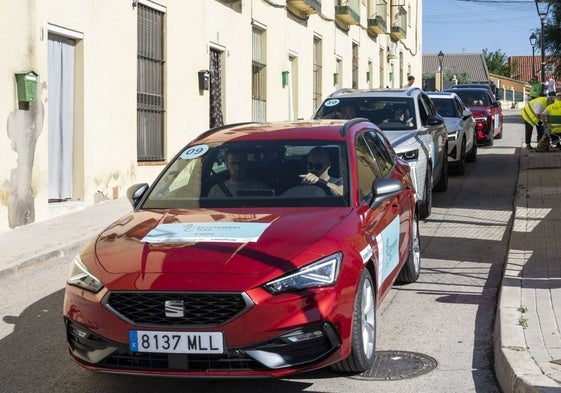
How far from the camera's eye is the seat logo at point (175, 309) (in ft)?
16.3

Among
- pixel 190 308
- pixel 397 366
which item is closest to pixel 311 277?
pixel 190 308

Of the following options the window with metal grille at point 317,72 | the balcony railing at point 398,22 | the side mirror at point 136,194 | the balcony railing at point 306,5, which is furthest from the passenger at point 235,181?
the balcony railing at point 398,22

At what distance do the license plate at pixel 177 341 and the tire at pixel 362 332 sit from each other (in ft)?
2.83

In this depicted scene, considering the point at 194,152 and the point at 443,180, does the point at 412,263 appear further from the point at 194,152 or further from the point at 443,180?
the point at 443,180

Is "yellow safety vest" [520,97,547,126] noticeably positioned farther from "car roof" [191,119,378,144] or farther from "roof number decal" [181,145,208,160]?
"roof number decal" [181,145,208,160]

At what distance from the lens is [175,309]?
498 centimetres

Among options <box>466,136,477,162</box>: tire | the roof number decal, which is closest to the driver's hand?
the roof number decal

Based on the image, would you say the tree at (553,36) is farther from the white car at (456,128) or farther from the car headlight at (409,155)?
the car headlight at (409,155)

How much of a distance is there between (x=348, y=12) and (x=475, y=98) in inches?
245

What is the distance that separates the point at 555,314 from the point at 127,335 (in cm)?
326

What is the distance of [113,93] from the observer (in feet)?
49.4

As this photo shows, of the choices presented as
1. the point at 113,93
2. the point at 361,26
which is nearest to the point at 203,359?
the point at 113,93

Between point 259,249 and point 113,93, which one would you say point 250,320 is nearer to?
point 259,249

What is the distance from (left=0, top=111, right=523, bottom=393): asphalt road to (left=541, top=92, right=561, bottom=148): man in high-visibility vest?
8421 mm
